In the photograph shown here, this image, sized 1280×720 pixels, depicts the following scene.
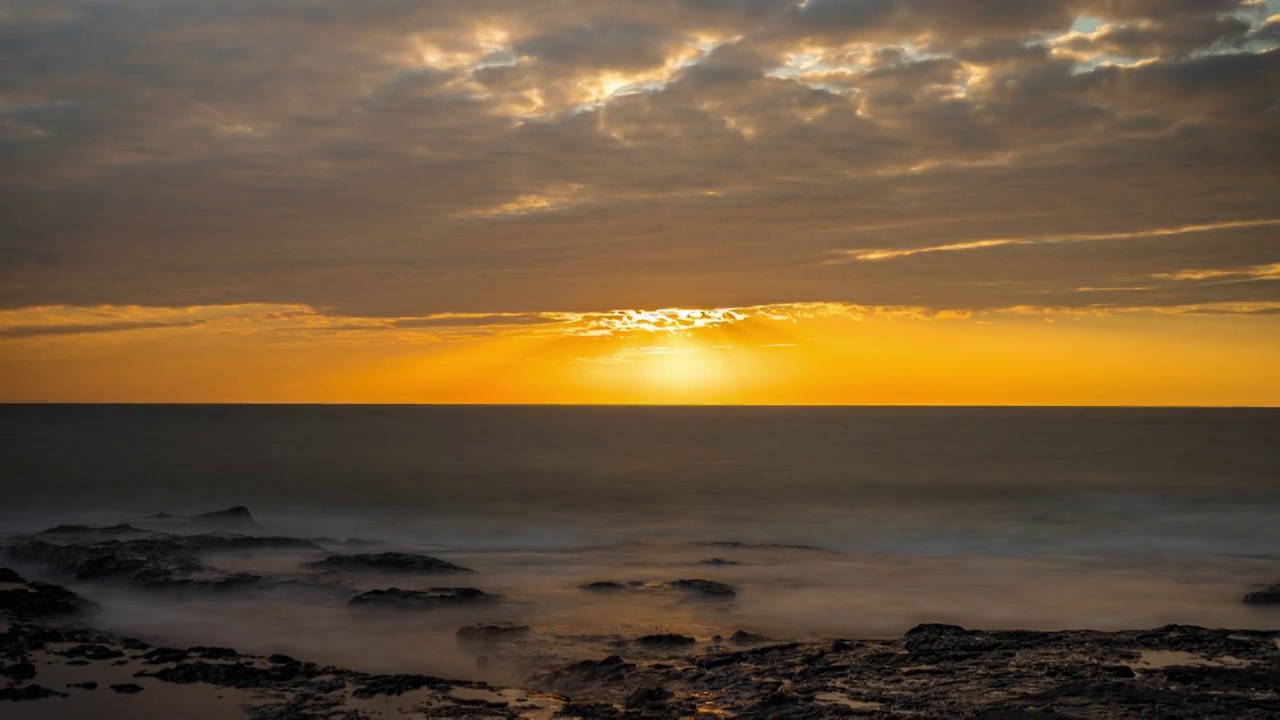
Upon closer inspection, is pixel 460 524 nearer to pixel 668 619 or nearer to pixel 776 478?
pixel 668 619

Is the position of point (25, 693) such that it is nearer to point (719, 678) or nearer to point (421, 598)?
point (421, 598)

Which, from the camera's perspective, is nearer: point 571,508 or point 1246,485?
point 571,508

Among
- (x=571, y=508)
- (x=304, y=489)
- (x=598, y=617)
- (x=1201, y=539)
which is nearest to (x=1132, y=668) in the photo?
(x=598, y=617)

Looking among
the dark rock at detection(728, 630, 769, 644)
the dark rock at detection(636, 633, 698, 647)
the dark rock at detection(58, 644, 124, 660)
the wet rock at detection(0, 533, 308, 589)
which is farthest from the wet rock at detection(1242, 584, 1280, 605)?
the wet rock at detection(0, 533, 308, 589)

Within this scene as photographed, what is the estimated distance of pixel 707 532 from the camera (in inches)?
1454

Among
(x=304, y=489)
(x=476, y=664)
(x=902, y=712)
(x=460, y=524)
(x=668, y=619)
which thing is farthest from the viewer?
(x=304, y=489)

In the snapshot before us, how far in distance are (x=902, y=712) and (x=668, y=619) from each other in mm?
7784

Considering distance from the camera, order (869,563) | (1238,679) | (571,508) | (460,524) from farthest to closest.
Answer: (571,508) → (460,524) → (869,563) → (1238,679)

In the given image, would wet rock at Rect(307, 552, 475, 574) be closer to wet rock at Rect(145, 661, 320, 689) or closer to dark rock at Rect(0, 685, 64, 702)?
wet rock at Rect(145, 661, 320, 689)

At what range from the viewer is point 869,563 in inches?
1114

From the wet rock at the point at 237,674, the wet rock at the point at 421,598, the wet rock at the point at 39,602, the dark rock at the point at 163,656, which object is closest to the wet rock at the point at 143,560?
the wet rock at the point at 39,602

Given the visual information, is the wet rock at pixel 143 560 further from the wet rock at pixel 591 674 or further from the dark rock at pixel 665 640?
the wet rock at pixel 591 674

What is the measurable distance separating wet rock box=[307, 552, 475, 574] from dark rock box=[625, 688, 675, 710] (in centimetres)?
1233

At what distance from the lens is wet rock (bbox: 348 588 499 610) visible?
1933cm
